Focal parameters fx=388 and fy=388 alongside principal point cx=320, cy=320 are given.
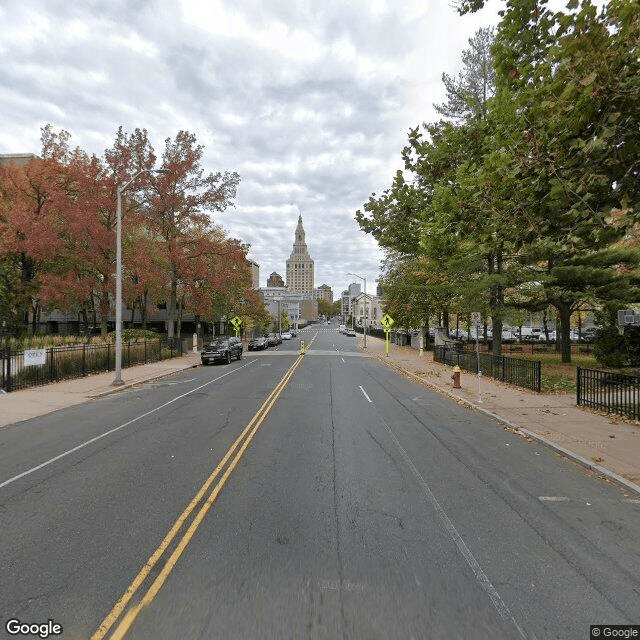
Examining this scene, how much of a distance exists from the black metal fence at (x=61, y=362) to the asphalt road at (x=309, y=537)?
24.1 feet

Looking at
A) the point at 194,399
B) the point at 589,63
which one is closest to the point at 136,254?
the point at 194,399

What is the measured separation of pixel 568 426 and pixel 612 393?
3.01 meters

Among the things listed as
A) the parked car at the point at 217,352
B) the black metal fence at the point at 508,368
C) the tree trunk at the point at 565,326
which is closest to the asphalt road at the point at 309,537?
the black metal fence at the point at 508,368

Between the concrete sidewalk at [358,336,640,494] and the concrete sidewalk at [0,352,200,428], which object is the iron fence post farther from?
the concrete sidewalk at [358,336,640,494]

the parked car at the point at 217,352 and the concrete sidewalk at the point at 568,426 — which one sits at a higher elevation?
the parked car at the point at 217,352

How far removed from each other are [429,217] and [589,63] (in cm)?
486

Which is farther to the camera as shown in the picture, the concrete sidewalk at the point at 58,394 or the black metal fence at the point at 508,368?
the black metal fence at the point at 508,368

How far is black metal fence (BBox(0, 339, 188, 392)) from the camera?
47.3 feet

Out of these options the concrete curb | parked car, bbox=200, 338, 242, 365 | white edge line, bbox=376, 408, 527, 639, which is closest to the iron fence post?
parked car, bbox=200, 338, 242, 365

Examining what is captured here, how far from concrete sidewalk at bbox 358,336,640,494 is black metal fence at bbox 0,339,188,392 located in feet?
52.5

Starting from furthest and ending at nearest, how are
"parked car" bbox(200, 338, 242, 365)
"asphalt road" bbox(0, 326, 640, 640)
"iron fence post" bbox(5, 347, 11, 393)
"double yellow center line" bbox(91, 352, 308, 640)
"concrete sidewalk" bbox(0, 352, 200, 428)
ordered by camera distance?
"parked car" bbox(200, 338, 242, 365) < "iron fence post" bbox(5, 347, 11, 393) < "concrete sidewalk" bbox(0, 352, 200, 428) < "asphalt road" bbox(0, 326, 640, 640) < "double yellow center line" bbox(91, 352, 308, 640)

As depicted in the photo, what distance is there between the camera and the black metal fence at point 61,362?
47.3ft

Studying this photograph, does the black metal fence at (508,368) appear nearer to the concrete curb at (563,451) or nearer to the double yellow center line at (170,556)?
the concrete curb at (563,451)

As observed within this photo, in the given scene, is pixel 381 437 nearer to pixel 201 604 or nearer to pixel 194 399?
pixel 201 604
